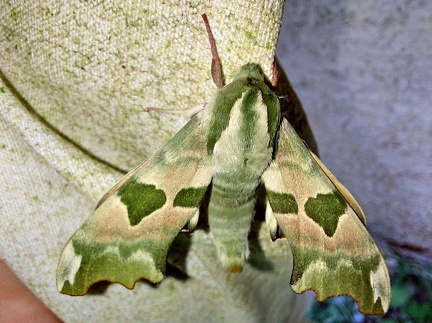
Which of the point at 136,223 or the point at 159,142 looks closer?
the point at 136,223

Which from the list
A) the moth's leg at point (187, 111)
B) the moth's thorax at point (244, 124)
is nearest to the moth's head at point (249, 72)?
the moth's thorax at point (244, 124)

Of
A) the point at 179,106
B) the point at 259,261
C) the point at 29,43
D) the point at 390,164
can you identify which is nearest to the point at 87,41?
the point at 29,43

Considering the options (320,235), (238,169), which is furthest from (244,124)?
(320,235)

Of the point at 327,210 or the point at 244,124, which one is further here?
the point at 327,210

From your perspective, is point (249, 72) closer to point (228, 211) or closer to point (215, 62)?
point (215, 62)

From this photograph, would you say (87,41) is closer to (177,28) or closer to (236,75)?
(177,28)

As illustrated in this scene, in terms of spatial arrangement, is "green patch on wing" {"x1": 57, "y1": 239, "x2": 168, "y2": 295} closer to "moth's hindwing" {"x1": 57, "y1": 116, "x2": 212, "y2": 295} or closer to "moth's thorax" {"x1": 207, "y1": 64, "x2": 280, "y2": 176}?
"moth's hindwing" {"x1": 57, "y1": 116, "x2": 212, "y2": 295}
